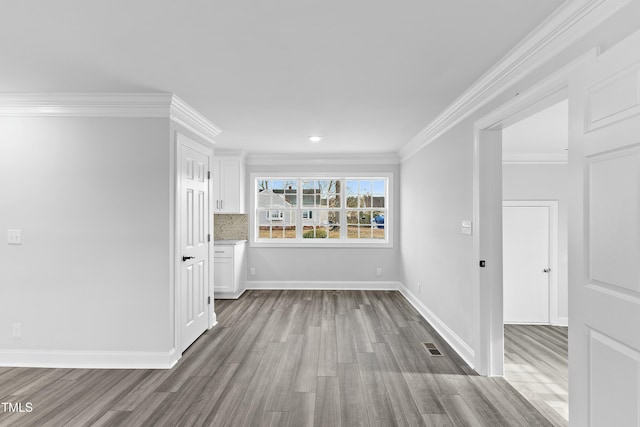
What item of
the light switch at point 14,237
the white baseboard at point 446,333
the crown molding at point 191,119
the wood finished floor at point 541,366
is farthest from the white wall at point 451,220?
the light switch at point 14,237

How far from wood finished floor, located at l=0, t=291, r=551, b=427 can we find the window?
267cm

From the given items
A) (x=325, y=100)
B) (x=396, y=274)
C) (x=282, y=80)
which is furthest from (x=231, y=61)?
(x=396, y=274)

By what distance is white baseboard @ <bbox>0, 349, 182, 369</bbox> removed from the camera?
10.8 ft

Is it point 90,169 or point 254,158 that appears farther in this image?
point 254,158

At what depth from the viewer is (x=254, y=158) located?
6.54 metres

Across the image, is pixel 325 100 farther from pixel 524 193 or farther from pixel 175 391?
pixel 524 193

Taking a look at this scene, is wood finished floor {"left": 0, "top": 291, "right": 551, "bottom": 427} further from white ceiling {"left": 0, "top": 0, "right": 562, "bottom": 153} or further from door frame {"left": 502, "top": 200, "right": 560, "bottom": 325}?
white ceiling {"left": 0, "top": 0, "right": 562, "bottom": 153}

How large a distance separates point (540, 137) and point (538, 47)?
2.46m

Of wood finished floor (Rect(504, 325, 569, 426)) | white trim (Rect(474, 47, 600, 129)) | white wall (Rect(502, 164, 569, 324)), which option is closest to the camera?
white trim (Rect(474, 47, 600, 129))

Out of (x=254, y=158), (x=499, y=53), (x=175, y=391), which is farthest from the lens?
(x=254, y=158)

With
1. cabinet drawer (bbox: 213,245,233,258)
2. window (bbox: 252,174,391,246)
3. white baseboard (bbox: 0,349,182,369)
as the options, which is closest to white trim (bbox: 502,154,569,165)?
window (bbox: 252,174,391,246)

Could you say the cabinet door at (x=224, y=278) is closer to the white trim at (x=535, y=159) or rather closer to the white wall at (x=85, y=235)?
the white wall at (x=85, y=235)

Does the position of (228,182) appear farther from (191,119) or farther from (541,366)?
(541,366)

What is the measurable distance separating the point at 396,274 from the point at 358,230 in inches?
41.3
